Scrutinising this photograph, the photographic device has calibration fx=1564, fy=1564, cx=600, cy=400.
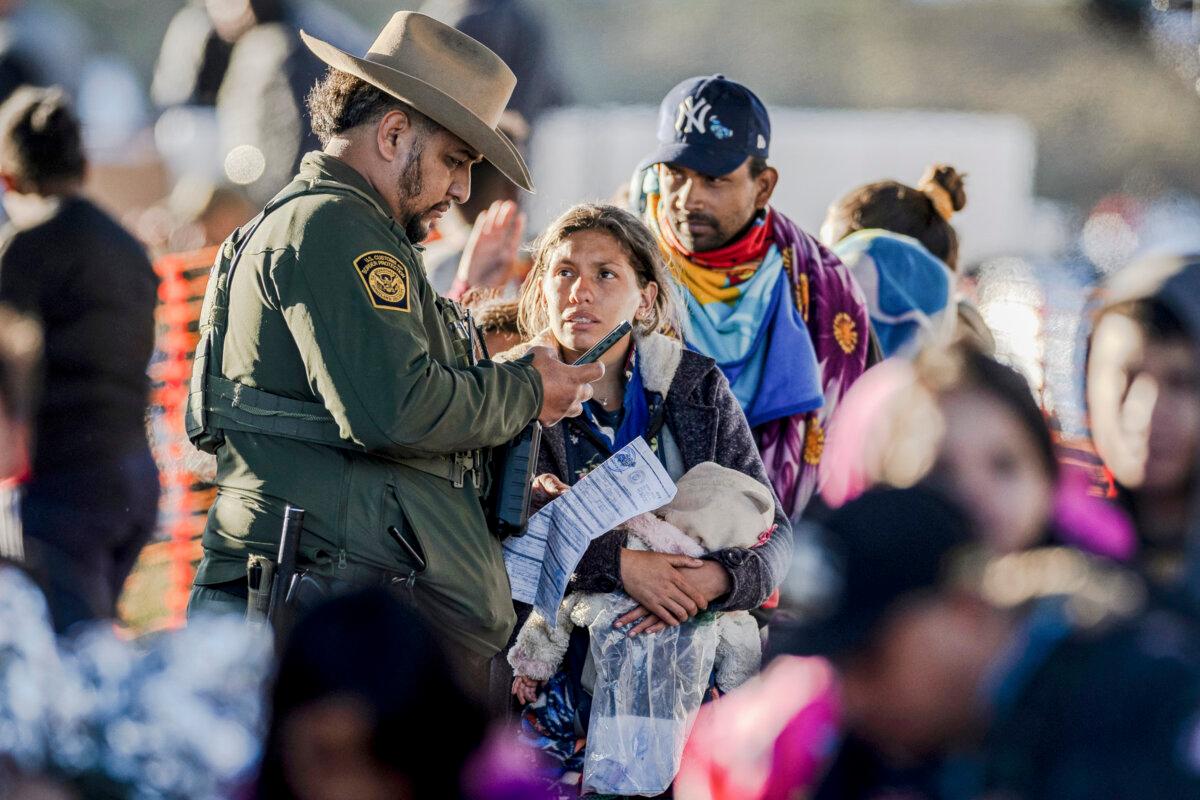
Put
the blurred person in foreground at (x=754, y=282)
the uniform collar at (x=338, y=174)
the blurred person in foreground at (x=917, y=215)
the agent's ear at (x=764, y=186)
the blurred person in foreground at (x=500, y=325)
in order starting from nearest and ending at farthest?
the uniform collar at (x=338, y=174), the blurred person in foreground at (x=500, y=325), the blurred person in foreground at (x=754, y=282), the agent's ear at (x=764, y=186), the blurred person in foreground at (x=917, y=215)

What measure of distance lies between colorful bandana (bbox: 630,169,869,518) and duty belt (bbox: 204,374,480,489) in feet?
4.63

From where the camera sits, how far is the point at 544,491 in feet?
11.2

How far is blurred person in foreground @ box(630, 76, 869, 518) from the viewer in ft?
13.7

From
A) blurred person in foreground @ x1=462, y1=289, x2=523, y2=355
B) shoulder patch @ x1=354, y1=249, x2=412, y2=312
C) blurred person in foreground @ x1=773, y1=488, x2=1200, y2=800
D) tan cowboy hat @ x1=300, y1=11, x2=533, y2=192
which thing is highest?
tan cowboy hat @ x1=300, y1=11, x2=533, y2=192

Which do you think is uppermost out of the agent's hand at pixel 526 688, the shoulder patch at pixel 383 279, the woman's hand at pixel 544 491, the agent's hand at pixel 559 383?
the shoulder patch at pixel 383 279

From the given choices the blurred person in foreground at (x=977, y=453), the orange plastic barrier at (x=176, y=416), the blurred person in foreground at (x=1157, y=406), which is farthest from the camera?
the orange plastic barrier at (x=176, y=416)

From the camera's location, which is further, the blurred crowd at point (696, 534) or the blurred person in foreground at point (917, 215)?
the blurred person in foreground at point (917, 215)

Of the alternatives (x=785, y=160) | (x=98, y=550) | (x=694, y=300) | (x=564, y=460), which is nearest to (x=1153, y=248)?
(x=564, y=460)

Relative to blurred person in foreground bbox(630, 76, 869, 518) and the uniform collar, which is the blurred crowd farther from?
the uniform collar

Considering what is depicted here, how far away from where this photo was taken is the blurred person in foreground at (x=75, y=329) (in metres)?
4.53

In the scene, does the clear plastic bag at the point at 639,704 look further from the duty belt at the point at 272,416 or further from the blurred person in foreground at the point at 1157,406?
the blurred person in foreground at the point at 1157,406

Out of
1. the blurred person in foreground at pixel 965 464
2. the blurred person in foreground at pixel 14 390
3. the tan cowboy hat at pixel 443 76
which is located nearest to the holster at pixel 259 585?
the blurred person in foreground at pixel 14 390

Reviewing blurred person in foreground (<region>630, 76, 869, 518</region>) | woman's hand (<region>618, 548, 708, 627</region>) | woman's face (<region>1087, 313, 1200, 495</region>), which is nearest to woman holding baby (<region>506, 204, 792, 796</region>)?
woman's hand (<region>618, 548, 708, 627</region>)

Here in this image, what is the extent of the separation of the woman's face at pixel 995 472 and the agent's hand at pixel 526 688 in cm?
181
